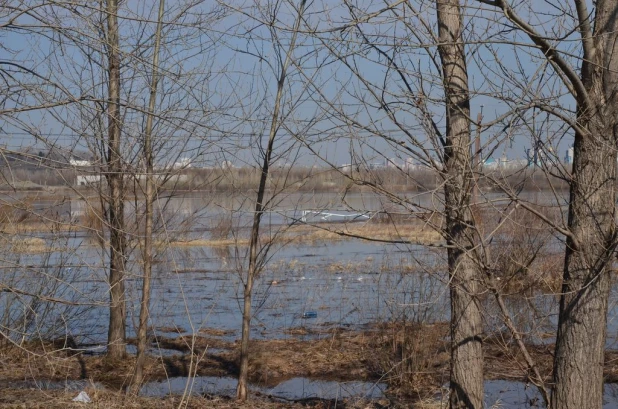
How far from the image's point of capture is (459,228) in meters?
6.61

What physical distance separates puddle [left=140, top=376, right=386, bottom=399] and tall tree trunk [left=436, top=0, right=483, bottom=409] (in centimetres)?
393

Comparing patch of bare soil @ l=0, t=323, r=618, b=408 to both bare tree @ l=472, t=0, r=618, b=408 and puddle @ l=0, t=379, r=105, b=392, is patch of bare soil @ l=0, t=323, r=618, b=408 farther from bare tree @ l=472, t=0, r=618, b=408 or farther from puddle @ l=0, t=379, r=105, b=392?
bare tree @ l=472, t=0, r=618, b=408

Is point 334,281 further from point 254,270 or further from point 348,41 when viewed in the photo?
point 348,41

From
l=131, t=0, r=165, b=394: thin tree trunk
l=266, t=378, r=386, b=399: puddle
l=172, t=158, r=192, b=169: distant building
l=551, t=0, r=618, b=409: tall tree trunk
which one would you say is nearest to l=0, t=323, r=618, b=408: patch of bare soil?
l=266, t=378, r=386, b=399: puddle

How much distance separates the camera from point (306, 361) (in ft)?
41.8

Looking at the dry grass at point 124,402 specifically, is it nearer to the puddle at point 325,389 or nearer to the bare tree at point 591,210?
the puddle at point 325,389

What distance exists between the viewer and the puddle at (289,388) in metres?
10.8

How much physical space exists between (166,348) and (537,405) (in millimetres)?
6521

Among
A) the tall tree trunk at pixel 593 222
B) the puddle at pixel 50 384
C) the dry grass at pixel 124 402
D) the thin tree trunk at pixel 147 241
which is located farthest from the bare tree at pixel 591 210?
the puddle at pixel 50 384

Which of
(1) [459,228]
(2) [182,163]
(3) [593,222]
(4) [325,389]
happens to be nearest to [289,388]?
(4) [325,389]

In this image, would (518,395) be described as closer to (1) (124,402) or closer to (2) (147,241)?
(1) (124,402)

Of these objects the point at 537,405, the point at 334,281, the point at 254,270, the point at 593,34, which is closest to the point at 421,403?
the point at 537,405

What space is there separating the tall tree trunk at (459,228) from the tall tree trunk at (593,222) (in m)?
0.85

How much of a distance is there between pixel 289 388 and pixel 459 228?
5643 millimetres
